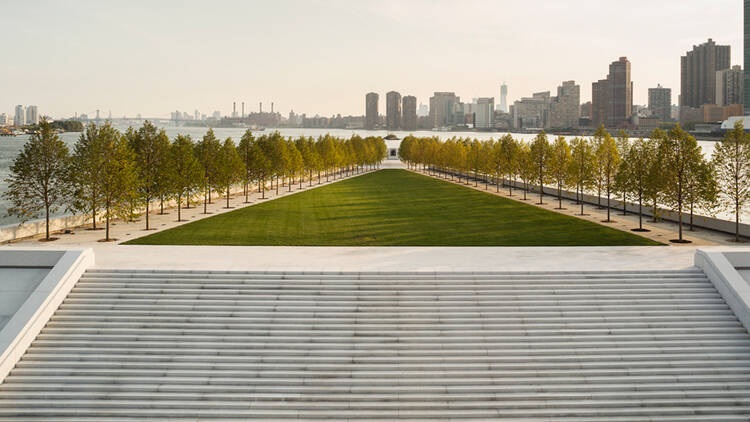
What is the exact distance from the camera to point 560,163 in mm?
47125

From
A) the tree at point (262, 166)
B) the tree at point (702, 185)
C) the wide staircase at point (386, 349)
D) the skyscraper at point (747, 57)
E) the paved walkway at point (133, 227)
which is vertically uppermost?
the skyscraper at point (747, 57)

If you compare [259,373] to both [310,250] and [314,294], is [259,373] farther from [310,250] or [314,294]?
[310,250]

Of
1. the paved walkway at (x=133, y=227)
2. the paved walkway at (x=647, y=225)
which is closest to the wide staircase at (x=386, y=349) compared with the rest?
the paved walkway at (x=133, y=227)

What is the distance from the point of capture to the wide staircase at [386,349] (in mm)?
14328

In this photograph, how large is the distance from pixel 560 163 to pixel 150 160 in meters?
31.0

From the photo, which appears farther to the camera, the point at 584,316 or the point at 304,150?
the point at 304,150

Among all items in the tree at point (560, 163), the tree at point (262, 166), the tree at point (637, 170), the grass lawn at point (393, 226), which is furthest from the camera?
the tree at point (262, 166)

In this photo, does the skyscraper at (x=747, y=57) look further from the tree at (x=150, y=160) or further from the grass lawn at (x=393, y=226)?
the tree at (x=150, y=160)

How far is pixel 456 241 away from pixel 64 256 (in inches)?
648

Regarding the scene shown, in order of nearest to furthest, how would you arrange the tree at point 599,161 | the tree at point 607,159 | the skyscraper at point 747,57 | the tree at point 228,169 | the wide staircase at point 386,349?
the wide staircase at point 386,349 < the tree at point 607,159 < the tree at point 599,161 < the tree at point 228,169 < the skyscraper at point 747,57

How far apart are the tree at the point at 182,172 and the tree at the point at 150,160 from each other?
554 mm

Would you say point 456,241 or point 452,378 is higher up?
point 456,241

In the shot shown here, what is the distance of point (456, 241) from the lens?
27.8 metres

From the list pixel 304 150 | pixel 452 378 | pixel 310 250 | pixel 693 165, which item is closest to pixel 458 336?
pixel 452 378
